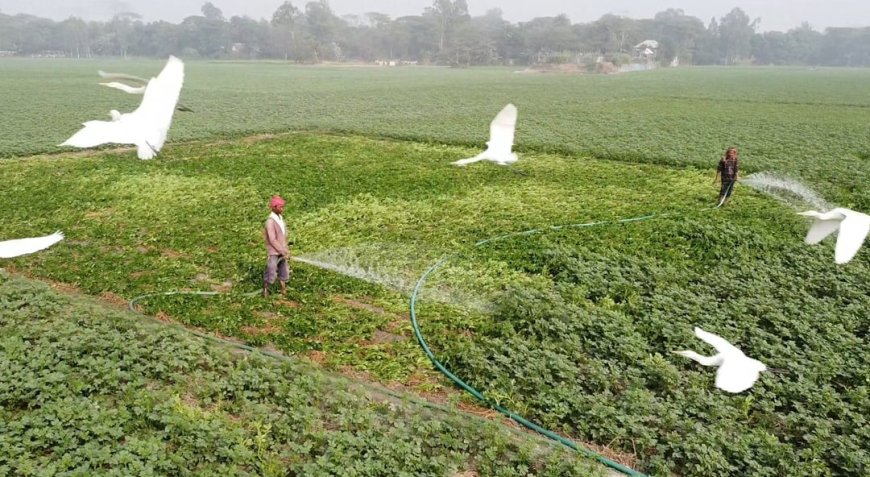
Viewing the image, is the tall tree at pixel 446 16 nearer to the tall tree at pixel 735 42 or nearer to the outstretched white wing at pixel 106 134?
the tall tree at pixel 735 42

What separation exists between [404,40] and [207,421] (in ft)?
384

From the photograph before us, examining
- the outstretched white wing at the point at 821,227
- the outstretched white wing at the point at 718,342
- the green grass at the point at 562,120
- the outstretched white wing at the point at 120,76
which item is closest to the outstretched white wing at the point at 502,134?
the outstretched white wing at the point at 821,227

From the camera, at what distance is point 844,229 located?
→ 14.4 ft

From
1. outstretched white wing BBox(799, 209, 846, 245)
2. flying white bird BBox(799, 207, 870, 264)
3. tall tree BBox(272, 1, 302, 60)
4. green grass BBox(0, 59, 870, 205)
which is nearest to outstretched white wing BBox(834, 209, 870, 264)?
flying white bird BBox(799, 207, 870, 264)

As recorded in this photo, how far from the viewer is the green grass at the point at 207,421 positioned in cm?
409

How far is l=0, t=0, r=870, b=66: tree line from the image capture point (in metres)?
101

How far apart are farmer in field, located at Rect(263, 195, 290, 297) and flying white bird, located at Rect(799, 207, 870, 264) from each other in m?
4.81

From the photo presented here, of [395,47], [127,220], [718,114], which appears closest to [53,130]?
[127,220]

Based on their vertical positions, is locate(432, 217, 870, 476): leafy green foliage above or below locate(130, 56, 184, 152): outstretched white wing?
below

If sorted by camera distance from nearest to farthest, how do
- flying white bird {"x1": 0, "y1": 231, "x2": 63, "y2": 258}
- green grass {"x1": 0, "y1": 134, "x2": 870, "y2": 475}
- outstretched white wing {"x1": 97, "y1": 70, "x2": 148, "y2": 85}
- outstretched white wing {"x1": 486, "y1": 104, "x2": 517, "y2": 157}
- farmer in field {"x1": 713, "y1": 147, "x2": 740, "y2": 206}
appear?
flying white bird {"x1": 0, "y1": 231, "x2": 63, "y2": 258} < outstretched white wing {"x1": 97, "y1": 70, "x2": 148, "y2": 85} < green grass {"x1": 0, "y1": 134, "x2": 870, "y2": 475} < outstretched white wing {"x1": 486, "y1": 104, "x2": 517, "y2": 157} < farmer in field {"x1": 713, "y1": 147, "x2": 740, "y2": 206}

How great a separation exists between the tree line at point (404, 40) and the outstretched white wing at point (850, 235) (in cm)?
8871

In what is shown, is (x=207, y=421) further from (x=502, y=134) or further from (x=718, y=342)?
(x=502, y=134)

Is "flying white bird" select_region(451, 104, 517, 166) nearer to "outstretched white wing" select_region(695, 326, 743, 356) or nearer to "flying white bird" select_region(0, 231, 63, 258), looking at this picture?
"outstretched white wing" select_region(695, 326, 743, 356)

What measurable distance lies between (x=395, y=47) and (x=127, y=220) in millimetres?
112558
